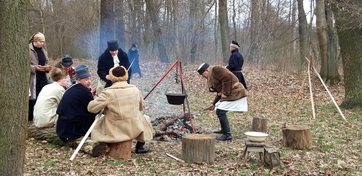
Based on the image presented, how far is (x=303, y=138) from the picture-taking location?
7348mm

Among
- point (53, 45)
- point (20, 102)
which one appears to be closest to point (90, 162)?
point (20, 102)

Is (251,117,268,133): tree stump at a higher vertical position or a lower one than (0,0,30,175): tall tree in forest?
lower

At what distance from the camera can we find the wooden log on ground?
21.2ft

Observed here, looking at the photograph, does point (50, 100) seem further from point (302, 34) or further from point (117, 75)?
point (302, 34)

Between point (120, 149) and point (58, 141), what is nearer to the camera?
point (120, 149)

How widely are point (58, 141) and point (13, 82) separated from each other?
2.97 metres

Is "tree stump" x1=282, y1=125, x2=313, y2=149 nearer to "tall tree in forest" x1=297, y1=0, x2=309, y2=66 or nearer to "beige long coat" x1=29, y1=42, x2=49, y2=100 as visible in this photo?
"beige long coat" x1=29, y1=42, x2=49, y2=100

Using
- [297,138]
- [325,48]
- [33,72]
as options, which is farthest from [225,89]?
[325,48]

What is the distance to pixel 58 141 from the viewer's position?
7.18 metres

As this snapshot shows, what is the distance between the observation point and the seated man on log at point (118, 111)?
6.38 m

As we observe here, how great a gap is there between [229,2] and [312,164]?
95.2 ft

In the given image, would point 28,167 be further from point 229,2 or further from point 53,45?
point 229,2

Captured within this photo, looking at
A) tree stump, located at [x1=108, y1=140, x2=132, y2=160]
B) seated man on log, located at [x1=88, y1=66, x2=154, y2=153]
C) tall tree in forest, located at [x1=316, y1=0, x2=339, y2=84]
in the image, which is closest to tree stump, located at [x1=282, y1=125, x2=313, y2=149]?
seated man on log, located at [x1=88, y1=66, x2=154, y2=153]

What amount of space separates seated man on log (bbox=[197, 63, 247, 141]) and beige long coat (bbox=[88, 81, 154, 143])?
68.4 inches
